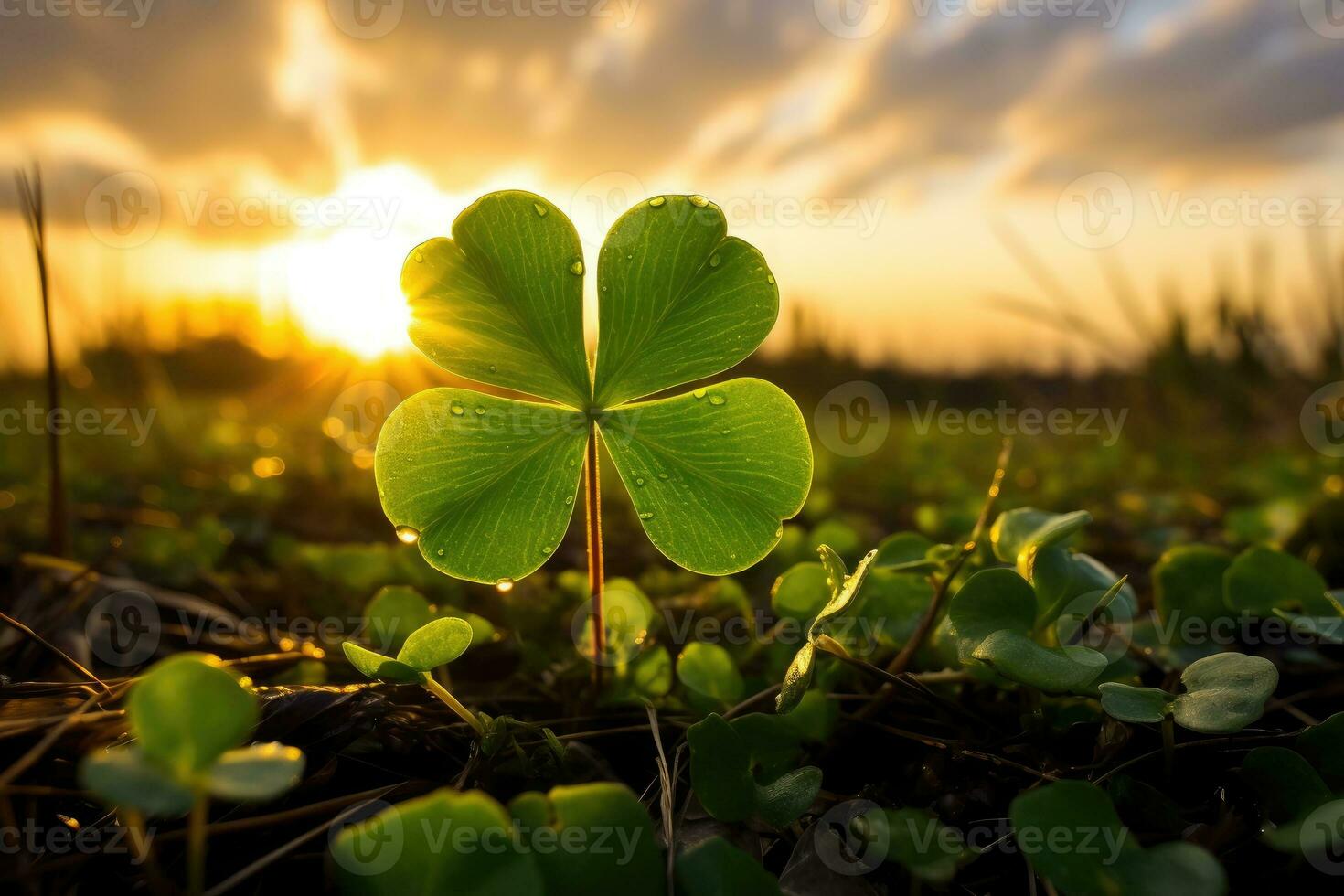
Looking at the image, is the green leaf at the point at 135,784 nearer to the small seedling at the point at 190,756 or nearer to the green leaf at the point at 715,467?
the small seedling at the point at 190,756

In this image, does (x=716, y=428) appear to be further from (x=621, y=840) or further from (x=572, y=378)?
(x=621, y=840)

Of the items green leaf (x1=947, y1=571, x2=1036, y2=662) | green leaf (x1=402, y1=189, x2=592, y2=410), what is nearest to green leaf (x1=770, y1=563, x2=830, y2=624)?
green leaf (x1=947, y1=571, x2=1036, y2=662)

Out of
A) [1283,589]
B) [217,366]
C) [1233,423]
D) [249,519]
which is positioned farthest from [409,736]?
[217,366]

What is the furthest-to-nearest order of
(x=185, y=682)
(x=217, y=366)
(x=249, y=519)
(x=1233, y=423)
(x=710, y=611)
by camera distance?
(x=217, y=366)
(x=1233, y=423)
(x=249, y=519)
(x=710, y=611)
(x=185, y=682)

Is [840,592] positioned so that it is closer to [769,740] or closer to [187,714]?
[769,740]

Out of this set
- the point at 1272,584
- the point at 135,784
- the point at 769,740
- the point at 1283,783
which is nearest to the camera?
the point at 135,784

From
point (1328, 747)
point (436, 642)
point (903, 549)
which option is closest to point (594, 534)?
point (436, 642)

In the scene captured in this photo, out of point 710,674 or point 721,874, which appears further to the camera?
point 710,674
